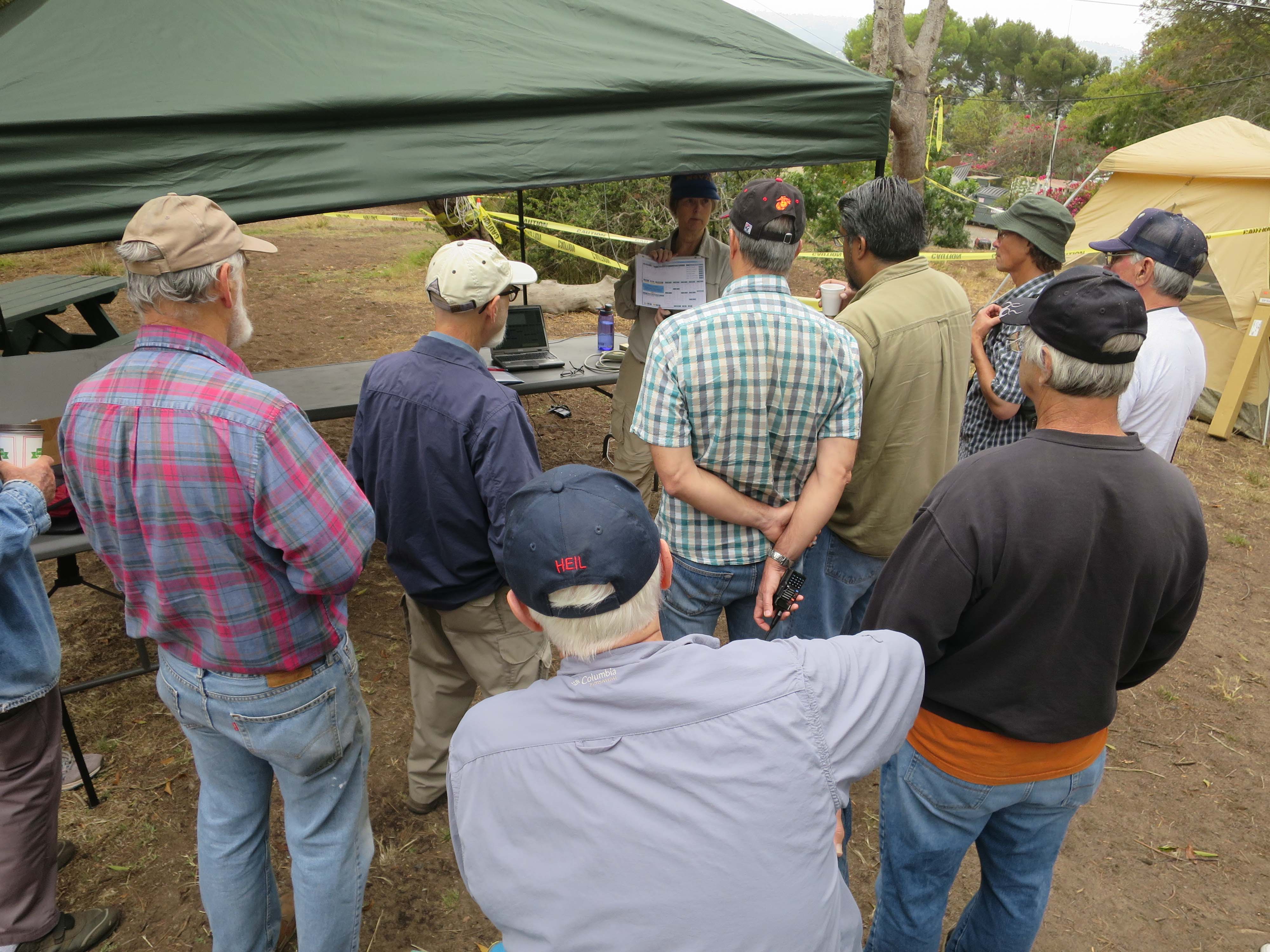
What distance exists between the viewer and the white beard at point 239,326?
1.74 meters

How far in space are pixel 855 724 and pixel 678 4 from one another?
4.17m

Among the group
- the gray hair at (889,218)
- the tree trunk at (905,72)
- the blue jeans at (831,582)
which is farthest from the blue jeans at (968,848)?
the tree trunk at (905,72)

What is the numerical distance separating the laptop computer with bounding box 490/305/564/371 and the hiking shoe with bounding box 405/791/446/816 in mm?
2642

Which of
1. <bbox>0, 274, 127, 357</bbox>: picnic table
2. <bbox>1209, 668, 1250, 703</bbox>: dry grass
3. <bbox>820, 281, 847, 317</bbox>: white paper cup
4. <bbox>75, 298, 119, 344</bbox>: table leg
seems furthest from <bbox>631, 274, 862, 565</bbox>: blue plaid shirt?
<bbox>75, 298, 119, 344</bbox>: table leg

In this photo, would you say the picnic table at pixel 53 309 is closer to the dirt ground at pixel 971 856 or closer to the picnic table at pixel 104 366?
the picnic table at pixel 104 366

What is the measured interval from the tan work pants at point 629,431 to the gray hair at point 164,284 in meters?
2.68

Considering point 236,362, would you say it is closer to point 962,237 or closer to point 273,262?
point 273,262

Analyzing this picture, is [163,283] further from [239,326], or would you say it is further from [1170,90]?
[1170,90]

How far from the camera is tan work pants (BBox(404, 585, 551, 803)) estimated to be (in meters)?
2.38

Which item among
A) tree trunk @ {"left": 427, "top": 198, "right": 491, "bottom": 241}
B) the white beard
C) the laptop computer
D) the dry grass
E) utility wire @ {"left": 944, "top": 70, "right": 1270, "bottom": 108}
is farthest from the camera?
utility wire @ {"left": 944, "top": 70, "right": 1270, "bottom": 108}

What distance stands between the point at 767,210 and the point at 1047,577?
1.15m

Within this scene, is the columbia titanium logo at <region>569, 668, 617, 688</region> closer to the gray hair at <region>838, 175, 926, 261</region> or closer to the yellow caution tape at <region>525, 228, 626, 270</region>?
the gray hair at <region>838, 175, 926, 261</region>

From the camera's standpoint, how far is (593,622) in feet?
3.43

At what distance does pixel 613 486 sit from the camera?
1107 millimetres
